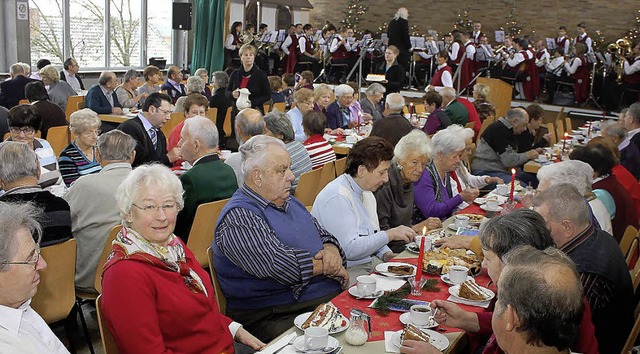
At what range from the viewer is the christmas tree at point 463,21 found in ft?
58.0

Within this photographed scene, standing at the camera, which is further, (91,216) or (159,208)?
(91,216)

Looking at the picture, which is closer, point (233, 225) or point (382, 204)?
point (233, 225)

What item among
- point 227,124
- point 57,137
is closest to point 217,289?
point 57,137

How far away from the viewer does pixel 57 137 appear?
6203 mm

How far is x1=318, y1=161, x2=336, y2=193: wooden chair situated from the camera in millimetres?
5066

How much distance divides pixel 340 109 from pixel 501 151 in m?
2.40

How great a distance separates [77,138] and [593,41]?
14447 mm

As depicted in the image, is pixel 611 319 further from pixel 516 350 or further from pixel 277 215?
pixel 277 215

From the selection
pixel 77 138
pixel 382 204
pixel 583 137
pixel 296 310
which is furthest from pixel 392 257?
pixel 583 137

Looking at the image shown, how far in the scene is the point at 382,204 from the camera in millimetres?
4004

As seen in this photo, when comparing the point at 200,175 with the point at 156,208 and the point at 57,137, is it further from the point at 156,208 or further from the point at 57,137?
the point at 57,137

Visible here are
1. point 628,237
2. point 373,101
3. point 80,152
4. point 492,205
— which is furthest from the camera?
point 373,101

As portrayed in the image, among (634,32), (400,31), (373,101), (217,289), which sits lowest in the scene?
(217,289)

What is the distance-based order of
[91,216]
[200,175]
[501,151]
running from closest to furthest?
[91,216], [200,175], [501,151]
